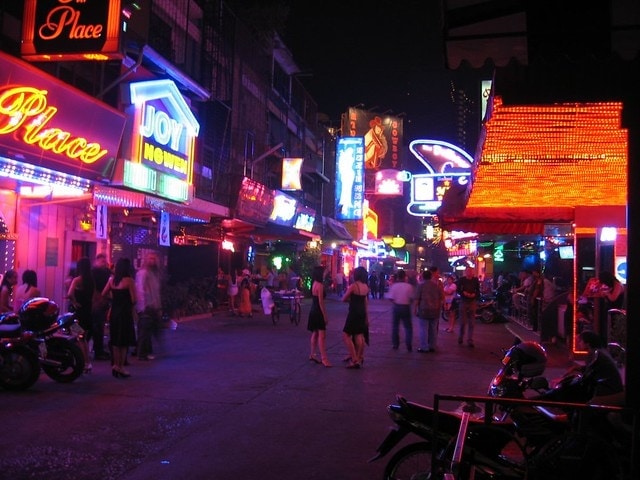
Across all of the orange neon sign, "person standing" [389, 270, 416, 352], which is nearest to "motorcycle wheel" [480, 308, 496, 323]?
"person standing" [389, 270, 416, 352]

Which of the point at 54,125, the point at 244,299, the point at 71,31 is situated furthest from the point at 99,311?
the point at 244,299

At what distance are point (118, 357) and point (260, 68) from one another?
2056cm

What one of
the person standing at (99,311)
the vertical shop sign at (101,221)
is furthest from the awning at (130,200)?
the person standing at (99,311)

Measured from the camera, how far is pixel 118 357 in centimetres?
981

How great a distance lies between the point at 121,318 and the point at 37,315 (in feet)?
4.18

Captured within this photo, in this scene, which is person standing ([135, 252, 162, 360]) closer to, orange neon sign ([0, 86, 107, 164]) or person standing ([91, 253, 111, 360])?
person standing ([91, 253, 111, 360])

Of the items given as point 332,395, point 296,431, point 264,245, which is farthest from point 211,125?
point 296,431

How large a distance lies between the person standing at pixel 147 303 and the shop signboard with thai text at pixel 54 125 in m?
2.36

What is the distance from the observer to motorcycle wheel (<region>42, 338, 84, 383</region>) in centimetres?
930

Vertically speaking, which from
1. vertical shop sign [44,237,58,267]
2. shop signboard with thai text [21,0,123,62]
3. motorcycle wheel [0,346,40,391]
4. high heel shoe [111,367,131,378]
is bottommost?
high heel shoe [111,367,131,378]

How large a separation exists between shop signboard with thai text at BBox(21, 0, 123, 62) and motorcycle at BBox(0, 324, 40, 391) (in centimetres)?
577

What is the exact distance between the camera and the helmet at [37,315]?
9.07 meters

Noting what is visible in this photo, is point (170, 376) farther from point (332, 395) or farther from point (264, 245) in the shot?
point (264, 245)

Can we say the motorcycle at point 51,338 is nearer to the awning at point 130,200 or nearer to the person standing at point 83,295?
the person standing at point 83,295
